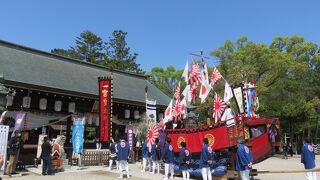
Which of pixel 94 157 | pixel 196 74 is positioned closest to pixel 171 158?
pixel 196 74

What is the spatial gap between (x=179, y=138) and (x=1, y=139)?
303 inches

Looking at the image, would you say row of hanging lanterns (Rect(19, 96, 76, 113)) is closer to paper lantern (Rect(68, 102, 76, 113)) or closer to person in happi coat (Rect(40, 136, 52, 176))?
paper lantern (Rect(68, 102, 76, 113))

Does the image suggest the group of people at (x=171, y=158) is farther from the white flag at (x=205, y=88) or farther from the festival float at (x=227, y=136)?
the white flag at (x=205, y=88)

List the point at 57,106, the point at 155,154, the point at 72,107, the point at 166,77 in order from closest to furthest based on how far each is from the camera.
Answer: the point at 155,154 → the point at 57,106 → the point at 72,107 → the point at 166,77

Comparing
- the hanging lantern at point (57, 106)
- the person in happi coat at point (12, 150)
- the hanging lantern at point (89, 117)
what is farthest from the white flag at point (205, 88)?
the hanging lantern at point (57, 106)

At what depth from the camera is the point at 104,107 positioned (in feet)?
57.8

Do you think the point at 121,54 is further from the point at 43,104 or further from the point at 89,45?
the point at 43,104

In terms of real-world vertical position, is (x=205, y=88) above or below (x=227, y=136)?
above

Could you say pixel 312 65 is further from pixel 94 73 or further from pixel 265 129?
pixel 265 129

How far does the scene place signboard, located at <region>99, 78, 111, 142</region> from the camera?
56.0 feet

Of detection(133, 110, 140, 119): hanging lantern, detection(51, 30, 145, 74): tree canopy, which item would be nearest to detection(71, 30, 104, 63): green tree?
detection(51, 30, 145, 74): tree canopy

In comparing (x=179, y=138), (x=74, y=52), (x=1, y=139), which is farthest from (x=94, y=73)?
(x=74, y=52)

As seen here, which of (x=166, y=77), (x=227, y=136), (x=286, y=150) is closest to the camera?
(x=227, y=136)

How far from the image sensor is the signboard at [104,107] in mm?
17062
